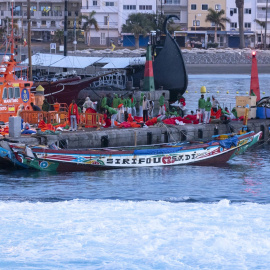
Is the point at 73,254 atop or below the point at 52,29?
below

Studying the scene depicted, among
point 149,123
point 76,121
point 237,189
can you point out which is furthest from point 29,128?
point 237,189

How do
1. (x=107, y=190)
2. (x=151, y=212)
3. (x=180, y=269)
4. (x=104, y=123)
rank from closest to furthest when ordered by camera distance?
(x=180, y=269), (x=151, y=212), (x=107, y=190), (x=104, y=123)

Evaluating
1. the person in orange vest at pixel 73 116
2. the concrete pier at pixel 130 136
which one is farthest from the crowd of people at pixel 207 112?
the person in orange vest at pixel 73 116

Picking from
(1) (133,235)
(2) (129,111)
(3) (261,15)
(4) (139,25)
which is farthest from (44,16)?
(1) (133,235)

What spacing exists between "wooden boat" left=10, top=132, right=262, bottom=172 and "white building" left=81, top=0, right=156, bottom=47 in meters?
95.0

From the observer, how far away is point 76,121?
36.6 m

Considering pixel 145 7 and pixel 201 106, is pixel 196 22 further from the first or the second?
pixel 201 106

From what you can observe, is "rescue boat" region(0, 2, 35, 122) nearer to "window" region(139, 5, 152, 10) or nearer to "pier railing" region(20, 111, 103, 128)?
"pier railing" region(20, 111, 103, 128)

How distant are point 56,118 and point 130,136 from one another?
3.92 m

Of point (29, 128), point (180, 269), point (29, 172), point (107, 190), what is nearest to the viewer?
point (180, 269)

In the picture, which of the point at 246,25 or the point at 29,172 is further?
the point at 246,25

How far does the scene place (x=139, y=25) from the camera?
125m

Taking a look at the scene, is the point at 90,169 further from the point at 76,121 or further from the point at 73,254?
the point at 73,254

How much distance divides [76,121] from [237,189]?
9.59 meters
